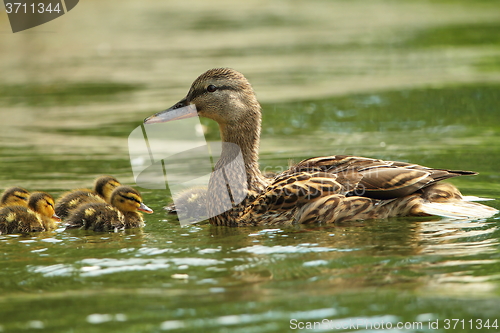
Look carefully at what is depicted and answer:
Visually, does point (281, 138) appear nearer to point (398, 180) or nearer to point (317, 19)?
point (398, 180)

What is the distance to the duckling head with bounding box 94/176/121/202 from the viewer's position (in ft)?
20.9

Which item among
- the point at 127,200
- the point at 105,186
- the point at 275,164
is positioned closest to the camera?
the point at 127,200

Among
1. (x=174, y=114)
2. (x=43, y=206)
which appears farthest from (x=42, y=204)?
(x=174, y=114)

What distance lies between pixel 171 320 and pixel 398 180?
2383 millimetres

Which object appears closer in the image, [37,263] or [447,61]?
[37,263]

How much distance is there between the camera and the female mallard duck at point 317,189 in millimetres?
5602

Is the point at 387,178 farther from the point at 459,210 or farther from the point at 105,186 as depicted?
the point at 105,186

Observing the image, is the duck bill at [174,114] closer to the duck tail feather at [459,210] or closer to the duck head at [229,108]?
the duck head at [229,108]

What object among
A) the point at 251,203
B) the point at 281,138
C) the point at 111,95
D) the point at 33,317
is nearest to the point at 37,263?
the point at 33,317

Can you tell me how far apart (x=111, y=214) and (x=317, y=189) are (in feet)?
4.92

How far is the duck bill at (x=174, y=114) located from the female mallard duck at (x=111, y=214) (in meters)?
0.56

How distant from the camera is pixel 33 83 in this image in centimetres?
1280

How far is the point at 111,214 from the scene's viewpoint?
18.8ft

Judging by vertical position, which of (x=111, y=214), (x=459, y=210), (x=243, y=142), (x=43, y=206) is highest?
(x=243, y=142)
